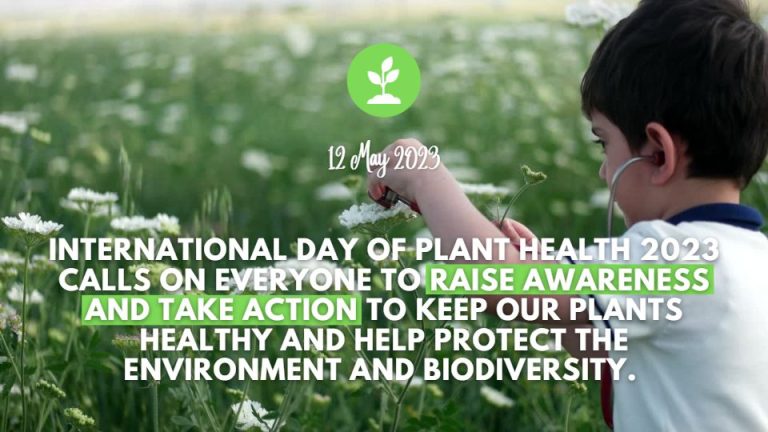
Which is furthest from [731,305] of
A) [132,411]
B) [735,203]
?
[132,411]

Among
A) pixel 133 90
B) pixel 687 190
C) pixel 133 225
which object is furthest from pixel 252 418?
pixel 133 90

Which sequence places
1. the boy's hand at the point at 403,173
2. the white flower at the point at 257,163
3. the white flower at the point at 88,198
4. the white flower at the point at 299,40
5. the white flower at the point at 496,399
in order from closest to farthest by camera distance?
the boy's hand at the point at 403,173 < the white flower at the point at 88,198 < the white flower at the point at 496,399 < the white flower at the point at 257,163 < the white flower at the point at 299,40

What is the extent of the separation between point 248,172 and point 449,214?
10.3ft

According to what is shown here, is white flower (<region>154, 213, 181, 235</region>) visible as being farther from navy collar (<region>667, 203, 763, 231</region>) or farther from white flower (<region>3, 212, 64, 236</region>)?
navy collar (<region>667, 203, 763, 231</region>)

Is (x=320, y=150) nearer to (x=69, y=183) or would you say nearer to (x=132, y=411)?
(x=69, y=183)

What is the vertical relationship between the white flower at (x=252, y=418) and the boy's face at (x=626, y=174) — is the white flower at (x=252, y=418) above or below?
below

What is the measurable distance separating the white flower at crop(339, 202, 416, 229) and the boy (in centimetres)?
3

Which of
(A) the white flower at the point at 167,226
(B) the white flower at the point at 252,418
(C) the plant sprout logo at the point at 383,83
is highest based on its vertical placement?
(C) the plant sprout logo at the point at 383,83

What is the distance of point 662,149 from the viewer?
1490 mm

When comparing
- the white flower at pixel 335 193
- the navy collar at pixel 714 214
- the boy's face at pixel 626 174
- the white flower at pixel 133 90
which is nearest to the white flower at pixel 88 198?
the boy's face at pixel 626 174

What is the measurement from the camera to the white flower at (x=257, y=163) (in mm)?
4359

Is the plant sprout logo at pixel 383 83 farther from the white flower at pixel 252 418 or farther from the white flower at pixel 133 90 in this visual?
the white flower at pixel 133 90

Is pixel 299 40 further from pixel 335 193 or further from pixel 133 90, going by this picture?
pixel 335 193

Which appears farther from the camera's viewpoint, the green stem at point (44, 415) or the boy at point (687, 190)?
the green stem at point (44, 415)
